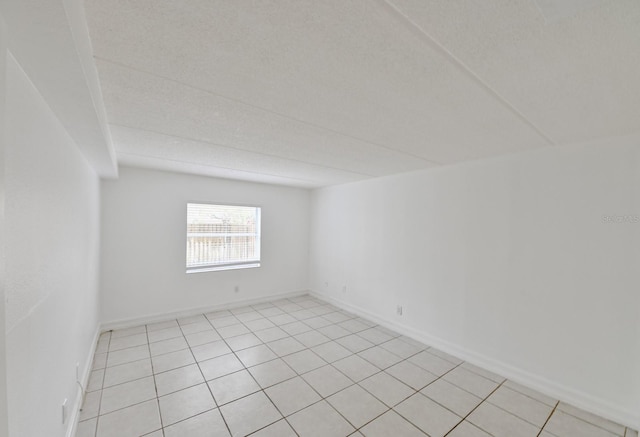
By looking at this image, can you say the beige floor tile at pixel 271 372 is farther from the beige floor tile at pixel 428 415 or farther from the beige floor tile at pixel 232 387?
the beige floor tile at pixel 428 415

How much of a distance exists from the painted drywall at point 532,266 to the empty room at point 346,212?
16 millimetres

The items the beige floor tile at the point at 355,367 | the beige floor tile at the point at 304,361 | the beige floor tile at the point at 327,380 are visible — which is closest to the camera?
the beige floor tile at the point at 327,380

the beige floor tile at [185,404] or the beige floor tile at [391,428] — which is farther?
the beige floor tile at [185,404]

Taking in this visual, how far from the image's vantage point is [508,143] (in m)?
2.25

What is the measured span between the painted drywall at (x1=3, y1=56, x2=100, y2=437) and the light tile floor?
508mm

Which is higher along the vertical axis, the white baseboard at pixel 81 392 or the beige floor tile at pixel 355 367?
the white baseboard at pixel 81 392

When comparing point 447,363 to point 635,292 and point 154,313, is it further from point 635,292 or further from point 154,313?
point 154,313

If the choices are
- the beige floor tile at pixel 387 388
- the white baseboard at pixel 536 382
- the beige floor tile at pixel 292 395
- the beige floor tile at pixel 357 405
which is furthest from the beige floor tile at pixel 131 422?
the white baseboard at pixel 536 382

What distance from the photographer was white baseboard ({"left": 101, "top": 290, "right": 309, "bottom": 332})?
3.40 m

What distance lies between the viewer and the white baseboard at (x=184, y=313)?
11.1ft

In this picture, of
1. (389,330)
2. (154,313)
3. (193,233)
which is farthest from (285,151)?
(154,313)

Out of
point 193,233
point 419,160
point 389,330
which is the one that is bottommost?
point 389,330

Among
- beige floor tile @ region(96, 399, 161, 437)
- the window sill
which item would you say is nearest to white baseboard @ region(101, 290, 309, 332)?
the window sill

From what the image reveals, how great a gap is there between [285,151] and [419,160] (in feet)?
4.83
